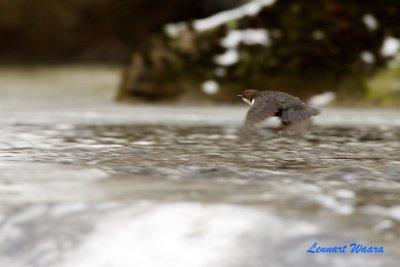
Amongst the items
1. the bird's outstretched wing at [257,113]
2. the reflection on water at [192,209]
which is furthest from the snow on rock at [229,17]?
the reflection on water at [192,209]

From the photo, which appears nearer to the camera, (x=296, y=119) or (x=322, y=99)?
(x=296, y=119)

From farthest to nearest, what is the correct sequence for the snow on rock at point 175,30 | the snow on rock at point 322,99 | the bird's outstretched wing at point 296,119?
the snow on rock at point 175,30 < the snow on rock at point 322,99 < the bird's outstretched wing at point 296,119

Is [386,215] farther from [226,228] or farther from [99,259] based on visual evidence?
[99,259]

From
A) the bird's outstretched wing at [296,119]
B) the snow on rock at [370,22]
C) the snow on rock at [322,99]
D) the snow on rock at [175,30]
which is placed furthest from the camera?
the snow on rock at [175,30]

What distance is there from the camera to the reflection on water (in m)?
1.34

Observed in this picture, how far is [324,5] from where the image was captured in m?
4.88

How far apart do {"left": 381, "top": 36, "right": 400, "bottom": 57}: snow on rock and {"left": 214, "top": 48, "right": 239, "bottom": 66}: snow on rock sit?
0.91 metres

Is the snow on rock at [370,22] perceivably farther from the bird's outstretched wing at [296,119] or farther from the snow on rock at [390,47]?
the bird's outstretched wing at [296,119]

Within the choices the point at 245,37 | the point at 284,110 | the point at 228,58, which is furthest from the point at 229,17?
the point at 284,110

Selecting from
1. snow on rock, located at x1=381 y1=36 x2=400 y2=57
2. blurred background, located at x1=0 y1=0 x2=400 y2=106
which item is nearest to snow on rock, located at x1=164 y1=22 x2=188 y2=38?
blurred background, located at x1=0 y1=0 x2=400 y2=106

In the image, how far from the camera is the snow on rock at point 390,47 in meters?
4.75

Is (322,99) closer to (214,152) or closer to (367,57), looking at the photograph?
(367,57)

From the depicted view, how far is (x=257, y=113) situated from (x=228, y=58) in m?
2.74

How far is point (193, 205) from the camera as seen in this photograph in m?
1.46
